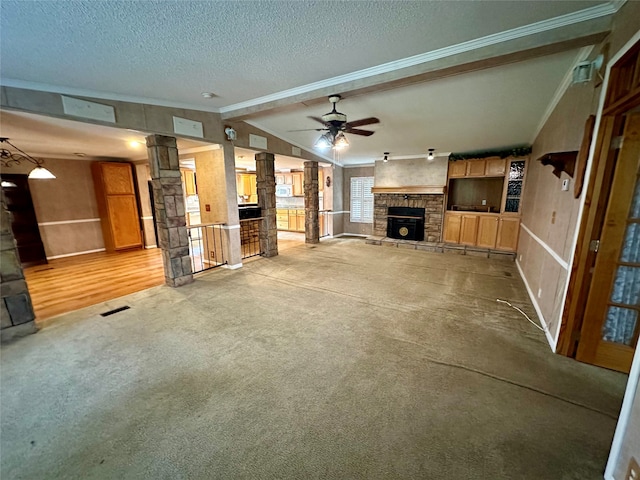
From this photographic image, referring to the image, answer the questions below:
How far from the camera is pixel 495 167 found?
5.72 m

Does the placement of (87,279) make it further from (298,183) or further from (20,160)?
(298,183)

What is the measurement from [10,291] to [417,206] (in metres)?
7.40

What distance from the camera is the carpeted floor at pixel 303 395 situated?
139cm

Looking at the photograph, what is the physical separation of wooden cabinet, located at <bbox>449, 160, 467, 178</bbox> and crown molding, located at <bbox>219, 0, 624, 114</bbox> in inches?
172

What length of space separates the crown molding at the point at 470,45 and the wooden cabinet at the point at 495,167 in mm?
4184

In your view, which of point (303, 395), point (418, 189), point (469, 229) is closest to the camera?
point (303, 395)

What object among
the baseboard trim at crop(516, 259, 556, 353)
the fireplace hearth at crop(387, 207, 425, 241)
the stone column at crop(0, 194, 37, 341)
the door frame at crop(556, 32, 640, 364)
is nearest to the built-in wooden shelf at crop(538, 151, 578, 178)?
the door frame at crop(556, 32, 640, 364)

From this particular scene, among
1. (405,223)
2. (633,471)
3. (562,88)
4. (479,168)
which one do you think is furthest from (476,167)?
(633,471)

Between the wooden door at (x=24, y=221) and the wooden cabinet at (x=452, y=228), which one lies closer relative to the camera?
the wooden door at (x=24, y=221)

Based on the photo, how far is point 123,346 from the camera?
2.47 metres

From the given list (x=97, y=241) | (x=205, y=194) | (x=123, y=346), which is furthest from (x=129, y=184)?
(x=123, y=346)

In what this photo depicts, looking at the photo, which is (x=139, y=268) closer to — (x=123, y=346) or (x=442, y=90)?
(x=123, y=346)

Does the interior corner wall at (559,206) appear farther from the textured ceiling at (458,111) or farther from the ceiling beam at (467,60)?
the textured ceiling at (458,111)

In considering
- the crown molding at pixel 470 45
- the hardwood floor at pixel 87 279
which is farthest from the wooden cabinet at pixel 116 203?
the crown molding at pixel 470 45
